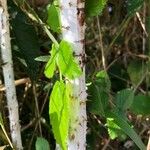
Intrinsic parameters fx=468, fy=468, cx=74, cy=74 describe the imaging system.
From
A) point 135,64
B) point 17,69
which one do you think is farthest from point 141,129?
point 17,69

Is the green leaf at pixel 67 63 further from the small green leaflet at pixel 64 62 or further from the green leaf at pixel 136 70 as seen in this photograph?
the green leaf at pixel 136 70

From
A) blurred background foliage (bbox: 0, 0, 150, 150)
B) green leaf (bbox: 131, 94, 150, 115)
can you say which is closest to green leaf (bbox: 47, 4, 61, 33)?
blurred background foliage (bbox: 0, 0, 150, 150)

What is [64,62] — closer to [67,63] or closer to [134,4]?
[67,63]

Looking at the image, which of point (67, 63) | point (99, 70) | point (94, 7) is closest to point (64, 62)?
point (67, 63)

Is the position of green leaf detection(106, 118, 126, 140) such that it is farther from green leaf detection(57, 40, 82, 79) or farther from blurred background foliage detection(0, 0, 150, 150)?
green leaf detection(57, 40, 82, 79)

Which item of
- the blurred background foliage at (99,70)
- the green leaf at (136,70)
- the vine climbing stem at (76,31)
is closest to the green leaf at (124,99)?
the blurred background foliage at (99,70)

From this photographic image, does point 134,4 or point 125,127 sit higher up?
point 134,4
